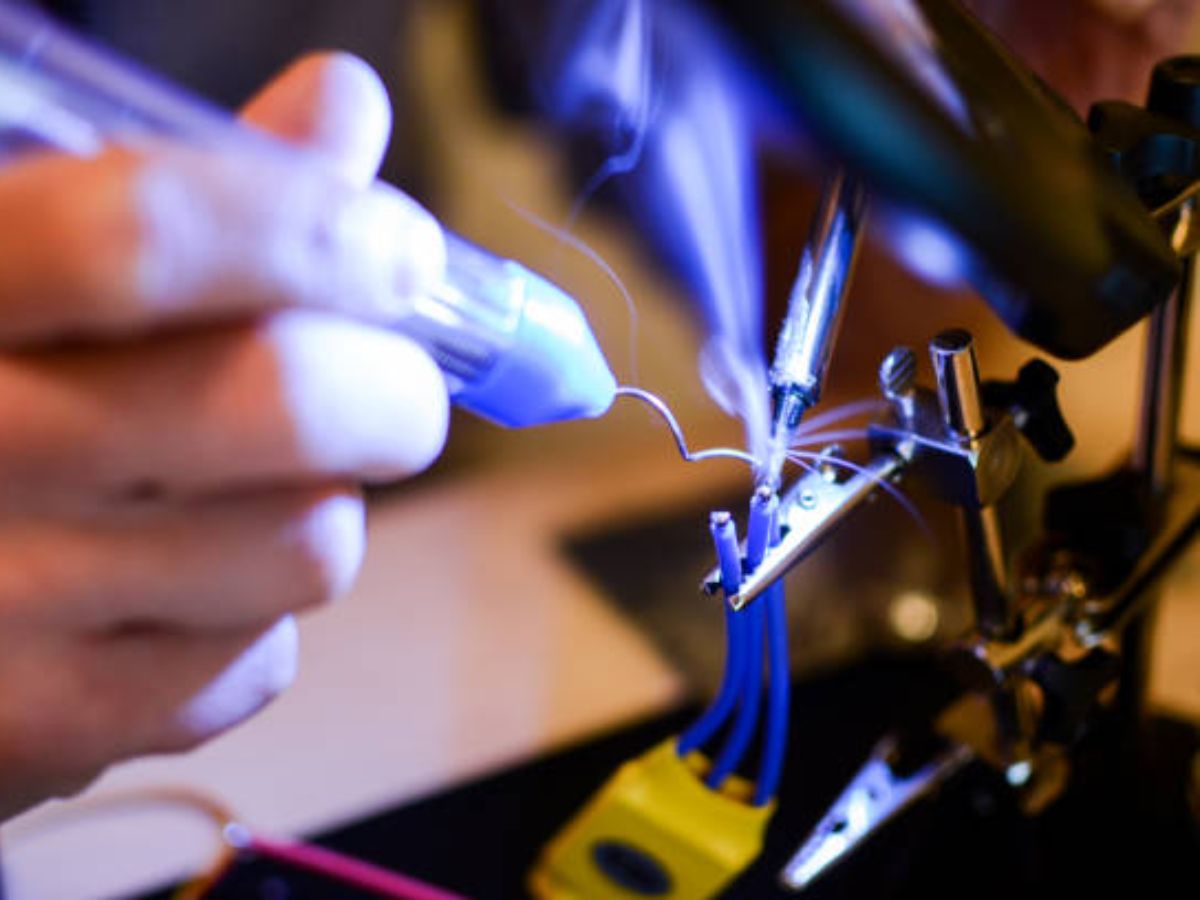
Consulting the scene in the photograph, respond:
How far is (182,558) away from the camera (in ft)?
0.93

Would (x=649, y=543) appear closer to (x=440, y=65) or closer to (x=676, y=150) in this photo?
(x=676, y=150)

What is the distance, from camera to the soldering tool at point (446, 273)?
268mm

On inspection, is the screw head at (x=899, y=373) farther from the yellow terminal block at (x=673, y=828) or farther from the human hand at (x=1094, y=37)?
the human hand at (x=1094, y=37)

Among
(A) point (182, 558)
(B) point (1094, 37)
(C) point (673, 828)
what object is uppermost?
(B) point (1094, 37)

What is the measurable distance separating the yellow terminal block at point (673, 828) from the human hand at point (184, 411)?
0.16 meters

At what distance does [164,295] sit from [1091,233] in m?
0.20

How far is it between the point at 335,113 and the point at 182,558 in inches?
5.1

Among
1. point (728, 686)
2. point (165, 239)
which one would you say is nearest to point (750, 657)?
point (728, 686)

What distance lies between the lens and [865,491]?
33 cm

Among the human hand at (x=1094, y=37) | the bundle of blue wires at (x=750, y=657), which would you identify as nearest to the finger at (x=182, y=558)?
the bundle of blue wires at (x=750, y=657)

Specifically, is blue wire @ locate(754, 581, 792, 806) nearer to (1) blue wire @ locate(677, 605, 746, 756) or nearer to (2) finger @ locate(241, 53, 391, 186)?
(1) blue wire @ locate(677, 605, 746, 756)

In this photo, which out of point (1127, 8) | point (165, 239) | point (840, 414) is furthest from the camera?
point (1127, 8)

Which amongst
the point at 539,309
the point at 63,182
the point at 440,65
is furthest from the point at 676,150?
the point at 440,65

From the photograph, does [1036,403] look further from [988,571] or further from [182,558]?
[182,558]
